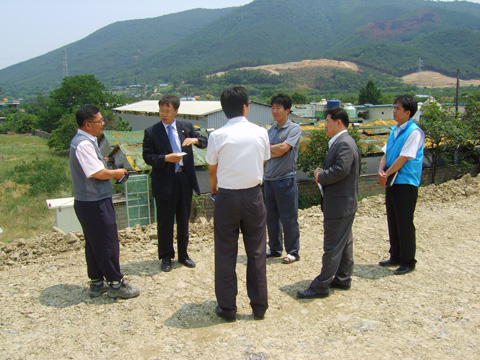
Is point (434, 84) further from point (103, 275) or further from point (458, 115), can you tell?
point (103, 275)

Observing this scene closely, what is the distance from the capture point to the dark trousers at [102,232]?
12.3 ft

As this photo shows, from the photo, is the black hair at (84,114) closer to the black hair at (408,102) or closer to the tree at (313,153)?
the black hair at (408,102)

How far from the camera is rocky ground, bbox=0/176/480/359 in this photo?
122 inches

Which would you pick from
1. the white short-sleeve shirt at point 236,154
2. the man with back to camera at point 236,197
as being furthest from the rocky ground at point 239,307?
the white short-sleeve shirt at point 236,154

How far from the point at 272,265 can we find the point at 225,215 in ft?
5.38

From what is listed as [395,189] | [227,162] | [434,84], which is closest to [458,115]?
[395,189]

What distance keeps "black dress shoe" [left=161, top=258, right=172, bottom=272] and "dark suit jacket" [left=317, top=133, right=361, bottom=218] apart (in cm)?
183

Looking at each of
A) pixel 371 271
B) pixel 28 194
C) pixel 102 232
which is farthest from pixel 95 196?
pixel 28 194

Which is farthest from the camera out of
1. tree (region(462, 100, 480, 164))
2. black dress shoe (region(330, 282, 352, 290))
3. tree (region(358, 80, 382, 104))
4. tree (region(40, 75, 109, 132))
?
tree (region(358, 80, 382, 104))

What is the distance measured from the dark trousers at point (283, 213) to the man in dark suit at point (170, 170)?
924 millimetres

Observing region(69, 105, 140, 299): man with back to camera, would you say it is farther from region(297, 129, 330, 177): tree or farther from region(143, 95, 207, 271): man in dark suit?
region(297, 129, 330, 177): tree

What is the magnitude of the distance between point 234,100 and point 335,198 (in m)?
1.31

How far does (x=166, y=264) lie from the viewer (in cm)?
458

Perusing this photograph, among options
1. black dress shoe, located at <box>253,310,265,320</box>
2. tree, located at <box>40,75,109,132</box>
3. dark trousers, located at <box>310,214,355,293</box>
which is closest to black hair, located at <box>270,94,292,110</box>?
dark trousers, located at <box>310,214,355,293</box>
